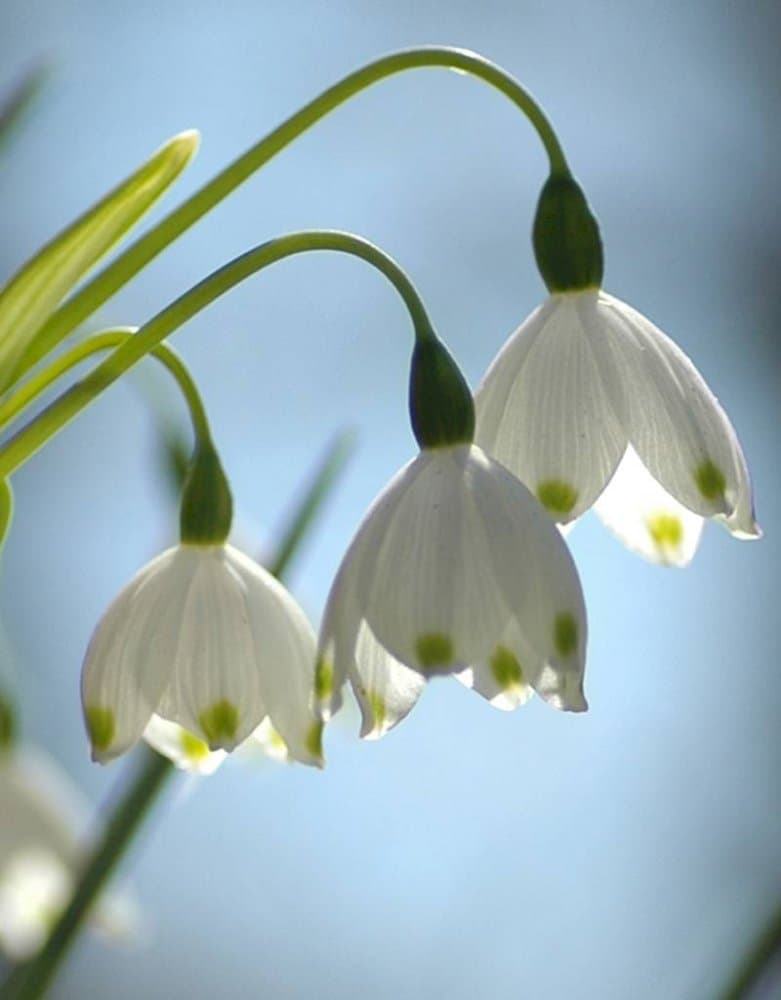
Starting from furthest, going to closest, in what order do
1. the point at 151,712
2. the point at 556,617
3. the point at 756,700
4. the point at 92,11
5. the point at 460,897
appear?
the point at 92,11, the point at 756,700, the point at 460,897, the point at 151,712, the point at 556,617

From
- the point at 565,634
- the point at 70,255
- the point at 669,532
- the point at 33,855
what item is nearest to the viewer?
the point at 565,634

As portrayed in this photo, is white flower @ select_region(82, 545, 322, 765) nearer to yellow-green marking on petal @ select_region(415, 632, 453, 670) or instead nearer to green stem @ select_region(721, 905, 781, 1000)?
yellow-green marking on petal @ select_region(415, 632, 453, 670)

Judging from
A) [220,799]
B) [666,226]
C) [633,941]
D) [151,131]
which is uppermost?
[666,226]

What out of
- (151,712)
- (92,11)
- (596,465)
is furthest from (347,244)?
(92,11)

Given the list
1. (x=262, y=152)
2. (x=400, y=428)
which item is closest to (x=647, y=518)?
(x=262, y=152)

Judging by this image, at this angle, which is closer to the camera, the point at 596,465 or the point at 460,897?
the point at 596,465

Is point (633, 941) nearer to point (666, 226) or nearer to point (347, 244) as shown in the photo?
point (666, 226)

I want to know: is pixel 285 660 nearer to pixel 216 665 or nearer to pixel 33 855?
pixel 216 665

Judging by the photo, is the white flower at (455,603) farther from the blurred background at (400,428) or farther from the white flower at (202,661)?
the blurred background at (400,428)
